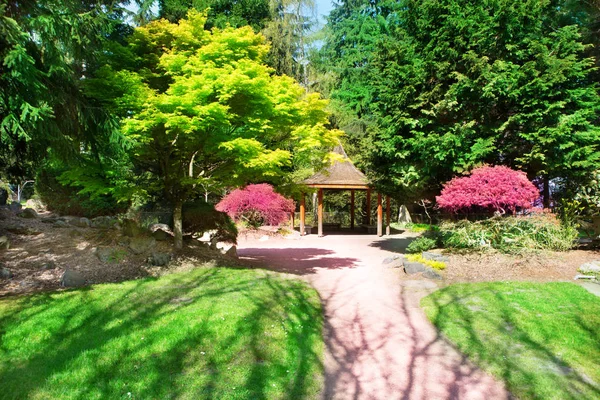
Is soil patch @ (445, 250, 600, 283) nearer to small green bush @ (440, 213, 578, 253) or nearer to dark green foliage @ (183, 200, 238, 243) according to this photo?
small green bush @ (440, 213, 578, 253)

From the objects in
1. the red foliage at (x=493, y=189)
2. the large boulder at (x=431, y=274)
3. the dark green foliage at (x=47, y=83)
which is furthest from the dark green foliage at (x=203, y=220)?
the red foliage at (x=493, y=189)

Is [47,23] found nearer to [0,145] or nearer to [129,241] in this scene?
[0,145]

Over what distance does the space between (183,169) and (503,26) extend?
9048mm

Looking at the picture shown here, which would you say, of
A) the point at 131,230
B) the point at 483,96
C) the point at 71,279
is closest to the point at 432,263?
the point at 483,96

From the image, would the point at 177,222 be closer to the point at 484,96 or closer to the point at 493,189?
the point at 493,189

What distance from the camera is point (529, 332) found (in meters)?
5.41

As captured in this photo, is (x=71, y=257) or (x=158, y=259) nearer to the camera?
(x=71, y=257)

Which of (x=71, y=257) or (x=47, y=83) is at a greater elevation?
(x=47, y=83)

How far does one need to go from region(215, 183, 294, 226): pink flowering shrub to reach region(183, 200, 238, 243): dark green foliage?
7.37 m

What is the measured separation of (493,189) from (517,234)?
1.66m

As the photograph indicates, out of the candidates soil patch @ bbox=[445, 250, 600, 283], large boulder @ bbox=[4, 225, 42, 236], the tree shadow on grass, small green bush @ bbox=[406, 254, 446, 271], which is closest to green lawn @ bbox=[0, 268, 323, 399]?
the tree shadow on grass

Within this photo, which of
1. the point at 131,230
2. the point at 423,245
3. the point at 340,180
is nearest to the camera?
the point at 131,230

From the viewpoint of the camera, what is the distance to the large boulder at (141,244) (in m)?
9.16

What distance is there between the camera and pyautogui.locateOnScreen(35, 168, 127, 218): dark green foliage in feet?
61.2
